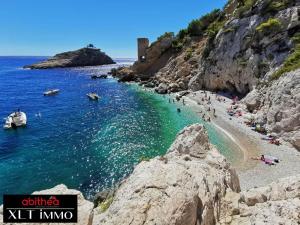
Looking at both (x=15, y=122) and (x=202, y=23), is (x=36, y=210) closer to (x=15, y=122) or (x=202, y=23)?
(x=15, y=122)

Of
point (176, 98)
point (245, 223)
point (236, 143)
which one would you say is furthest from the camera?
point (176, 98)

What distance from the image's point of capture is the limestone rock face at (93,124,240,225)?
8.80m

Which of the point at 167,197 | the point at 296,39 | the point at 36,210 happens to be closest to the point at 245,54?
the point at 296,39

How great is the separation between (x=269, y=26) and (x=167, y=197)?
54.5 metres

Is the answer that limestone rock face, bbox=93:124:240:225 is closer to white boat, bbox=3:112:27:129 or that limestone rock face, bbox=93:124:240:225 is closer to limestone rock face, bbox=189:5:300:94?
white boat, bbox=3:112:27:129

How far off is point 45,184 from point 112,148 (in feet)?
38.0

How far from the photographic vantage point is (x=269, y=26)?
55.1 m

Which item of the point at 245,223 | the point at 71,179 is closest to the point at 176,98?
the point at 71,179

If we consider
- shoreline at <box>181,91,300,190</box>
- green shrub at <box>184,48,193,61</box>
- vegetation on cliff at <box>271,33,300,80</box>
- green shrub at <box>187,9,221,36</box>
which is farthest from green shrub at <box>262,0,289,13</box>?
green shrub at <box>187,9,221,36</box>

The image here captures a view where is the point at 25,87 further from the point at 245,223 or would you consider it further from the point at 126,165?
the point at 245,223

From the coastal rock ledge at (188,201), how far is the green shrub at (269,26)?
48.9 m

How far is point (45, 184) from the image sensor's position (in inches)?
1152

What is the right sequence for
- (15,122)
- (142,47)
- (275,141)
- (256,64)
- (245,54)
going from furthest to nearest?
(142,47)
(245,54)
(256,64)
(15,122)
(275,141)

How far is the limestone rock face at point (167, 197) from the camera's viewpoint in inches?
347
